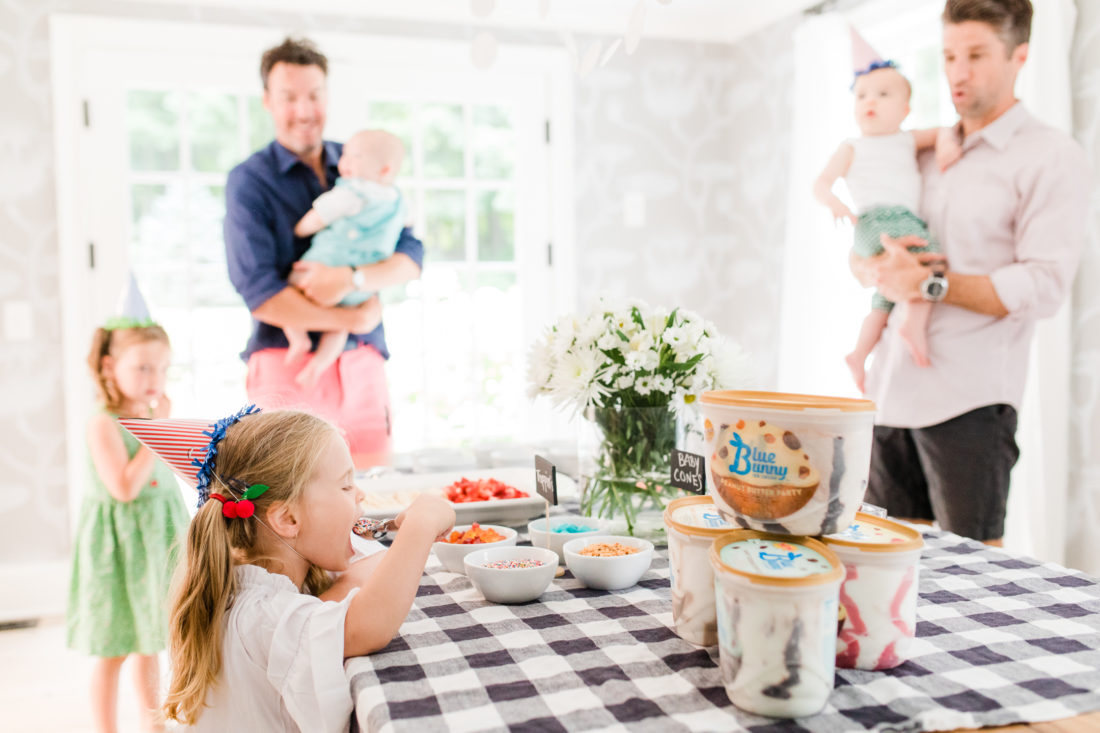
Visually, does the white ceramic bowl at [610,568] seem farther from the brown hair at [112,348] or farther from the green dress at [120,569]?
the brown hair at [112,348]

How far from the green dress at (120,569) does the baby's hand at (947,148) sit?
2.22m

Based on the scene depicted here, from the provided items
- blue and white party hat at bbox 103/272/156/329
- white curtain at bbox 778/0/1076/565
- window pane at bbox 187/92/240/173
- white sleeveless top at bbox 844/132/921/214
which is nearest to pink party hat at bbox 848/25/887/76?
white sleeveless top at bbox 844/132/921/214

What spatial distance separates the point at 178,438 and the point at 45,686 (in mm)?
2037

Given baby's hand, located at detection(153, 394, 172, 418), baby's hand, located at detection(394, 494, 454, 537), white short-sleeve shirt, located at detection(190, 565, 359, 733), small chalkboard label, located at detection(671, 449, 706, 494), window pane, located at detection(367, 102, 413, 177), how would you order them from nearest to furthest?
white short-sleeve shirt, located at detection(190, 565, 359, 733) → baby's hand, located at detection(394, 494, 454, 537) → small chalkboard label, located at detection(671, 449, 706, 494) → baby's hand, located at detection(153, 394, 172, 418) → window pane, located at detection(367, 102, 413, 177)

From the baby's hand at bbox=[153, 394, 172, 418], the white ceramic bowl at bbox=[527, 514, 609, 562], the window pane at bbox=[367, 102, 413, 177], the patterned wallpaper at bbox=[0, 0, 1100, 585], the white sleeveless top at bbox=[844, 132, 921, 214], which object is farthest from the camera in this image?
the window pane at bbox=[367, 102, 413, 177]

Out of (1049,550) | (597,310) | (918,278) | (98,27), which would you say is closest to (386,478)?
(597,310)

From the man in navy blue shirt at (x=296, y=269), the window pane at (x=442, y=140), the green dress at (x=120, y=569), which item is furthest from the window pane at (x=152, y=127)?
the green dress at (x=120, y=569)

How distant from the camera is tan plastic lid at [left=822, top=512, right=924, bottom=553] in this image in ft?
2.72

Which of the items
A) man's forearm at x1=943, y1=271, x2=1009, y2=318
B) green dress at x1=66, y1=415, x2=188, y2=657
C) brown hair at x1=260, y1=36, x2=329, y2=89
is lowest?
green dress at x1=66, y1=415, x2=188, y2=657

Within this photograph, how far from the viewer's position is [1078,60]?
241cm

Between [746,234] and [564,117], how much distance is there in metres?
1.06

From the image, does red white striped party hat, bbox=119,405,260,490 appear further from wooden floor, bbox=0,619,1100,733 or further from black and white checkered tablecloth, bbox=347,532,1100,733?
wooden floor, bbox=0,619,1100,733

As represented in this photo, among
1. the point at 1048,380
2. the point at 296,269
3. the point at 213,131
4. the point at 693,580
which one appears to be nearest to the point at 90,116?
the point at 213,131

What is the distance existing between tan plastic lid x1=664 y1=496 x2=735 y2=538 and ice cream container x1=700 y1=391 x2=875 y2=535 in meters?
0.10
